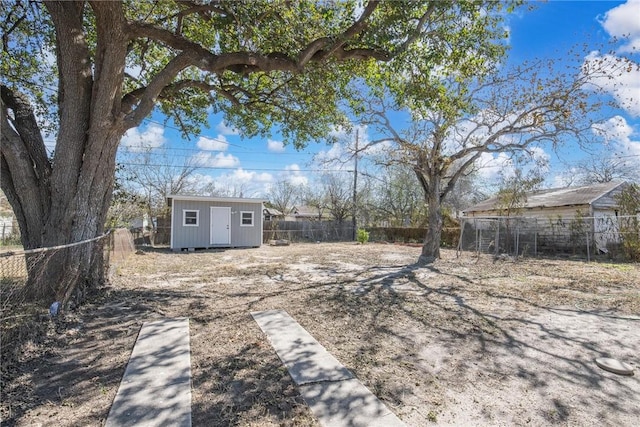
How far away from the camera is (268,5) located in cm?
552

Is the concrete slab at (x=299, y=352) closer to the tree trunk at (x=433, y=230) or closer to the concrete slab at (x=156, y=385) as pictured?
the concrete slab at (x=156, y=385)

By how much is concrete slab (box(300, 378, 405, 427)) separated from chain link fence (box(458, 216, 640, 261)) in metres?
10.8

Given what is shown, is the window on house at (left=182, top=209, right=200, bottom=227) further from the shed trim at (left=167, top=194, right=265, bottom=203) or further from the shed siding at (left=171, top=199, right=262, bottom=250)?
the shed trim at (left=167, top=194, right=265, bottom=203)

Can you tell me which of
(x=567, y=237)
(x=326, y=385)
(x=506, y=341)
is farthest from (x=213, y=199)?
(x=567, y=237)

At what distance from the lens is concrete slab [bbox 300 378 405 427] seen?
7.39 ft

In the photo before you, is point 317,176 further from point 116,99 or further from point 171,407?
point 171,407

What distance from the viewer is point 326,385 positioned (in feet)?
8.99

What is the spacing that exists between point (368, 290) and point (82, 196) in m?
4.72

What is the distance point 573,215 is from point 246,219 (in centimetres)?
1356

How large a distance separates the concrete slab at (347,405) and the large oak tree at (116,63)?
367 centimetres

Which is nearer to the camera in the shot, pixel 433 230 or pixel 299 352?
pixel 299 352

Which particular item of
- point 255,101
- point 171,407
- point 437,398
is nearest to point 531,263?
point 255,101

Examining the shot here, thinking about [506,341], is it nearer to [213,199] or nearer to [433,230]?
[433,230]

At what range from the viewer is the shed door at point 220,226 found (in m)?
15.6
